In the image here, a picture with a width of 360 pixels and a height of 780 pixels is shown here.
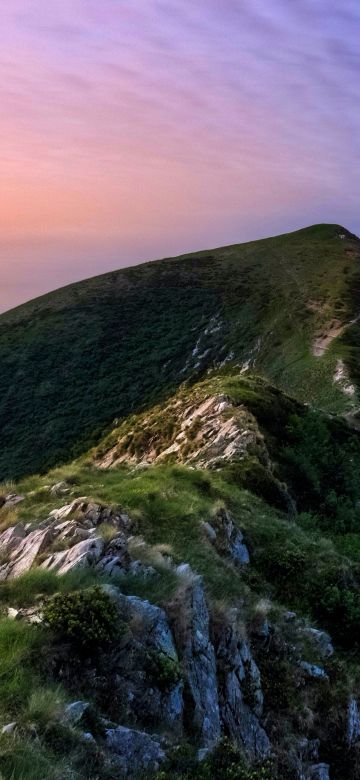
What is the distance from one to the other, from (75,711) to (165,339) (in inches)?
3360

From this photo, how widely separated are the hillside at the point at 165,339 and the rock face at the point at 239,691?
3553cm

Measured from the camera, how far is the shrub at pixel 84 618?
8.97 meters

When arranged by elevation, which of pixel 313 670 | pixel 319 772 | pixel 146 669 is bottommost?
pixel 319 772

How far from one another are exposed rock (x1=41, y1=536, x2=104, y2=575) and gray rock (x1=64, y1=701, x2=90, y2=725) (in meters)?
3.55

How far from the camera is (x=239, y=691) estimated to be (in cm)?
1091

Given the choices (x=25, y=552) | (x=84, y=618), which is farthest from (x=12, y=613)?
(x=25, y=552)

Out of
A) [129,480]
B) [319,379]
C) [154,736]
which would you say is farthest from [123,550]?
[319,379]

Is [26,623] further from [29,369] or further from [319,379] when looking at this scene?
[29,369]

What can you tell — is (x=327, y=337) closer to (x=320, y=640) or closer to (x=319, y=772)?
(x=320, y=640)

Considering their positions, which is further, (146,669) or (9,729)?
(146,669)

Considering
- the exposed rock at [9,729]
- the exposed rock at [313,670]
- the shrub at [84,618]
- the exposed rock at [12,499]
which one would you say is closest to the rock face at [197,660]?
the shrub at [84,618]

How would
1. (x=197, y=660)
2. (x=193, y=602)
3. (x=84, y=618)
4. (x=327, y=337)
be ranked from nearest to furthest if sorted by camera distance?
(x=84, y=618) → (x=197, y=660) → (x=193, y=602) → (x=327, y=337)

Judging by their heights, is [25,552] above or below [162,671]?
above

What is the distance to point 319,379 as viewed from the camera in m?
57.1
